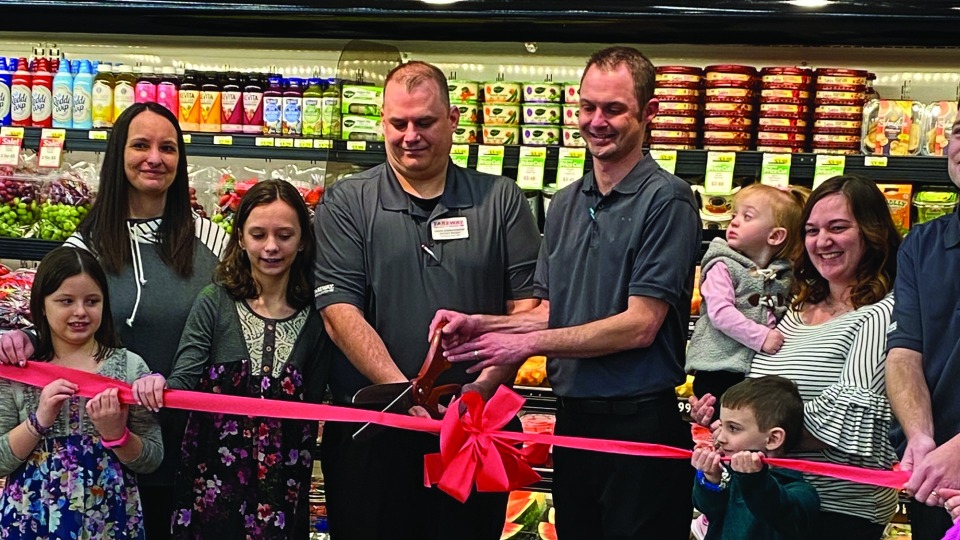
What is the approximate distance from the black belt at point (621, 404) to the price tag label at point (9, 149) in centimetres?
282

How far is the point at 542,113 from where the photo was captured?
15.4 ft

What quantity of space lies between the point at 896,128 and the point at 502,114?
1.49 m

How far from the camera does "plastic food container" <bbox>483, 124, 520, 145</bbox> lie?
471 cm

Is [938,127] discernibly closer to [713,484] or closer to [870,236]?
[870,236]

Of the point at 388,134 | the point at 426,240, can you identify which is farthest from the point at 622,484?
the point at 388,134

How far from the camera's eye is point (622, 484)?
10.00 feet

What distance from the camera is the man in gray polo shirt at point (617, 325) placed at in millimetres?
2994

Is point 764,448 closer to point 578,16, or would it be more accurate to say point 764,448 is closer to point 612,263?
point 612,263

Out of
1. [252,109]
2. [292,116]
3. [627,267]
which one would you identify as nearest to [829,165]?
[627,267]

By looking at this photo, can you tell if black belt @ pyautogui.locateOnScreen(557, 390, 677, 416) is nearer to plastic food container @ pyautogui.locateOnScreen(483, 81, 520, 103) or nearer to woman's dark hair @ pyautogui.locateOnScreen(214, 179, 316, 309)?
woman's dark hair @ pyautogui.locateOnScreen(214, 179, 316, 309)

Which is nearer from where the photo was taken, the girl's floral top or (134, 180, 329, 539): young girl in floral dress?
the girl's floral top

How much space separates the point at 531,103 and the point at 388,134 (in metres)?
1.59

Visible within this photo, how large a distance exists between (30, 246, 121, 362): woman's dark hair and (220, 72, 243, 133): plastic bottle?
5.44ft

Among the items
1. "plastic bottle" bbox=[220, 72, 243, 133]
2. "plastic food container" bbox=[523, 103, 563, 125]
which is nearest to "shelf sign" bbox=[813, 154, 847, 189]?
"plastic food container" bbox=[523, 103, 563, 125]
